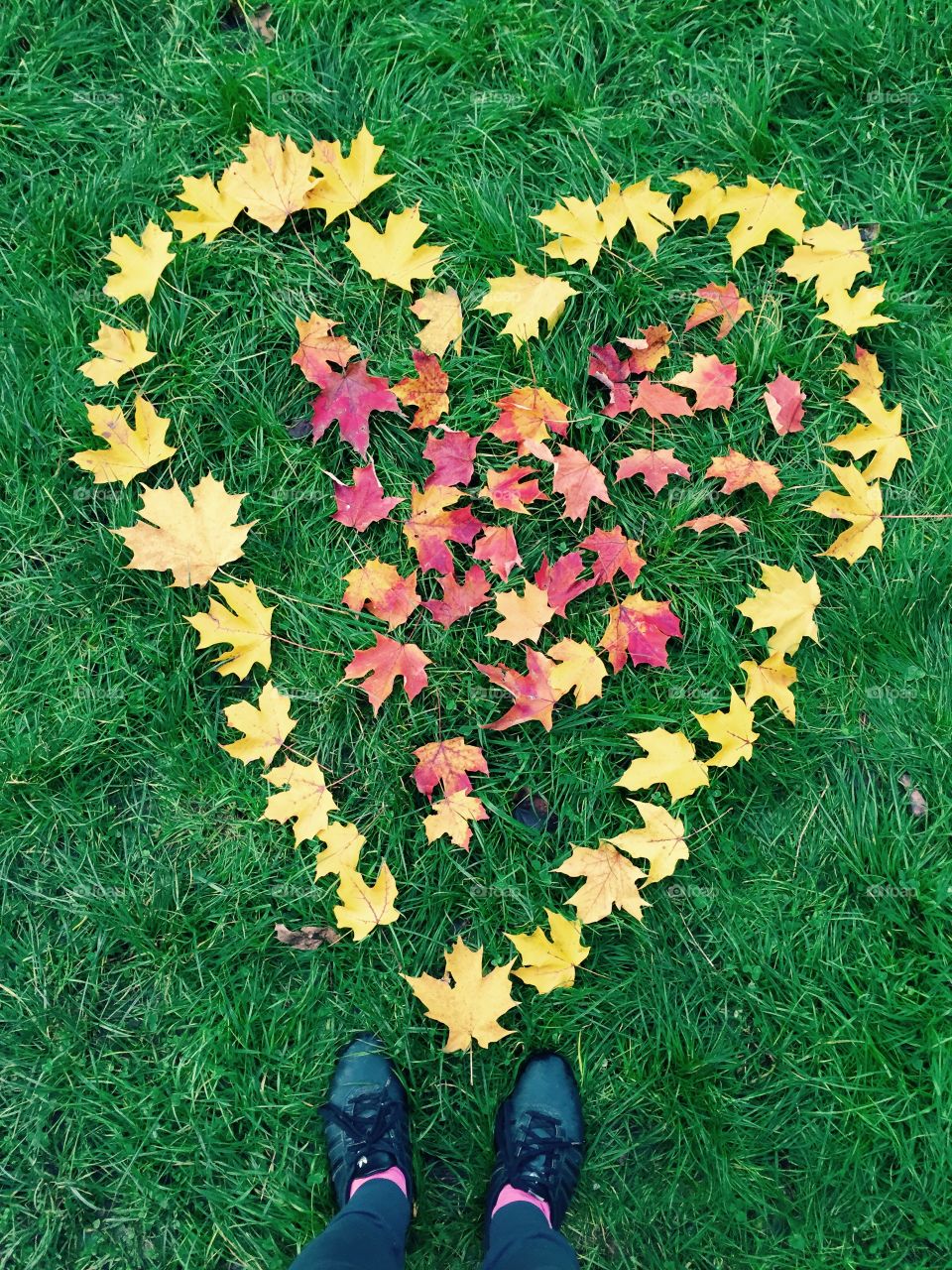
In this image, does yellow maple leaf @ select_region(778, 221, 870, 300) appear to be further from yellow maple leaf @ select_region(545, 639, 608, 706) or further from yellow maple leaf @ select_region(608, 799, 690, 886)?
yellow maple leaf @ select_region(608, 799, 690, 886)

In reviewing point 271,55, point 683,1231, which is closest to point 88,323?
point 271,55

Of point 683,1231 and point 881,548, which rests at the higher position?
point 881,548

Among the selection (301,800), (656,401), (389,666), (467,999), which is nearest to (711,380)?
(656,401)

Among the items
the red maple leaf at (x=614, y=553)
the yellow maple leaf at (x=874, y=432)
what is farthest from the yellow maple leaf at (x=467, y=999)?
the yellow maple leaf at (x=874, y=432)

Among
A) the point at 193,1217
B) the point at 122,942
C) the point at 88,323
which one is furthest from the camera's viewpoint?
the point at 88,323

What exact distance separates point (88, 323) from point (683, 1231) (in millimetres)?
2885

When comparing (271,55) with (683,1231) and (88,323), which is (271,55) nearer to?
(88,323)

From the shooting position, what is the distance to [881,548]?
90.7 inches

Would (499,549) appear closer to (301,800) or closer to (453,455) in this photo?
(453,455)

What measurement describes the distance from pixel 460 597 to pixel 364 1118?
1.31 metres

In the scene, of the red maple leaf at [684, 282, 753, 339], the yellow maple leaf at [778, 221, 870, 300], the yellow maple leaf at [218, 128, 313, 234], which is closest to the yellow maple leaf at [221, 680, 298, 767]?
the yellow maple leaf at [218, 128, 313, 234]

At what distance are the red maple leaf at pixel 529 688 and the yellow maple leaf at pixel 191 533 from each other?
2.47 feet

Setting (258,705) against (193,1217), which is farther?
(258,705)

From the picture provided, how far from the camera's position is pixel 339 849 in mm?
2156
